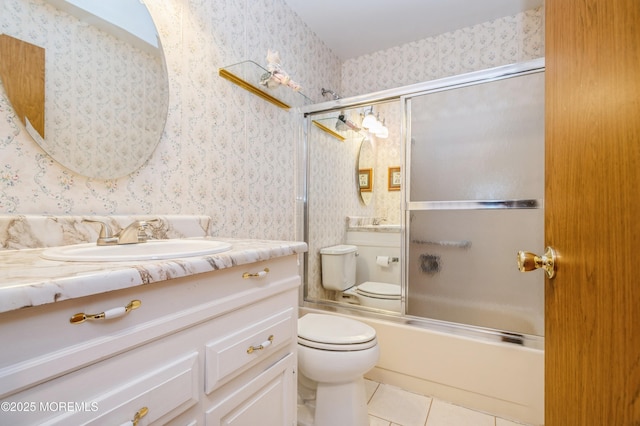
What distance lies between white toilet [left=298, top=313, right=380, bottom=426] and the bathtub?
44cm

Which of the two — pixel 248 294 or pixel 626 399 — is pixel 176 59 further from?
pixel 626 399

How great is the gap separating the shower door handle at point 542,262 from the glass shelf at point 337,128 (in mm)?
1858

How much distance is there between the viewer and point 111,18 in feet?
3.22

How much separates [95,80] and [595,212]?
1354 millimetres

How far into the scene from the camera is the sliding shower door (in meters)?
1.45

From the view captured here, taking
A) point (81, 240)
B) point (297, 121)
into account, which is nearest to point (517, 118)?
point (297, 121)

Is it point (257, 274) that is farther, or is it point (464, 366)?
point (464, 366)

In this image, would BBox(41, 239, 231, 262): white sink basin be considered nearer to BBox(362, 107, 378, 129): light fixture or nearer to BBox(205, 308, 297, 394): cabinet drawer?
BBox(205, 308, 297, 394): cabinet drawer

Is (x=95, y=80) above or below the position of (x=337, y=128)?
below

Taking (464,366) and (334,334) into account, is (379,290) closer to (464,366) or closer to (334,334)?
(464,366)

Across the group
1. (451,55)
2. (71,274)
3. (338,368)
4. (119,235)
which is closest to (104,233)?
(119,235)

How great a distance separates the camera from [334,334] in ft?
4.51

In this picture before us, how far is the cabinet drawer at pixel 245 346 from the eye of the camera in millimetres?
672

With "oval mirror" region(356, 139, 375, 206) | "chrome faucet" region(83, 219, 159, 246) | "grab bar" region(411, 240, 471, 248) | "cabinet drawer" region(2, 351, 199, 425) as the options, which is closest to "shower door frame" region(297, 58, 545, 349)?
"grab bar" region(411, 240, 471, 248)
